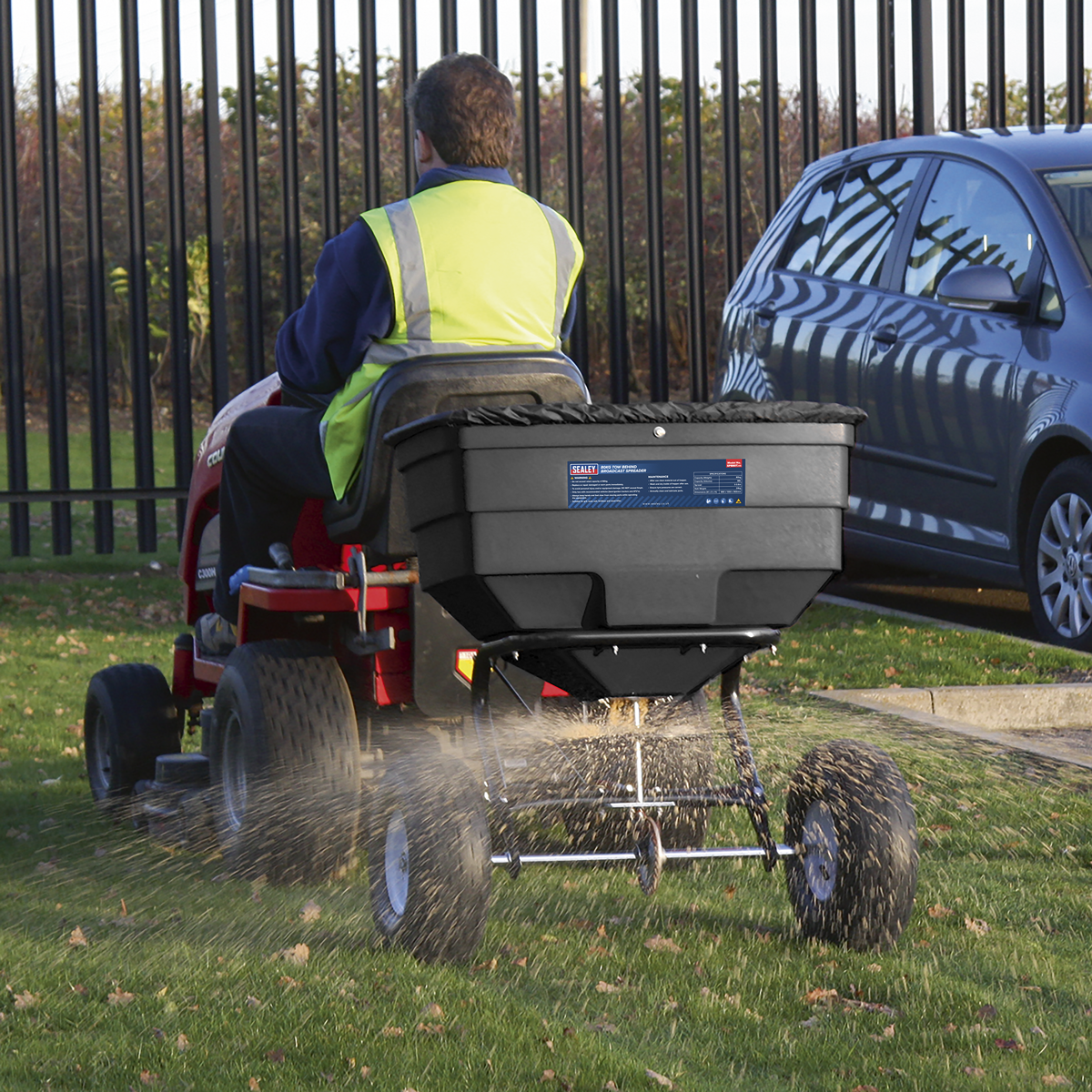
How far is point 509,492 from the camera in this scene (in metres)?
3.14

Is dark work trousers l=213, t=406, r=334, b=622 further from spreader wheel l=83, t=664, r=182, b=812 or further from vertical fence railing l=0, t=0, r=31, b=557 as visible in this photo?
vertical fence railing l=0, t=0, r=31, b=557

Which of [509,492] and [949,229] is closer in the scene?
[509,492]

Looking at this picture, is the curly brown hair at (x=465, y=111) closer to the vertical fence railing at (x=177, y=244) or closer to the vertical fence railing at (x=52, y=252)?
the vertical fence railing at (x=177, y=244)

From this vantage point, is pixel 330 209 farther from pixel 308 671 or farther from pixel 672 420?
pixel 672 420

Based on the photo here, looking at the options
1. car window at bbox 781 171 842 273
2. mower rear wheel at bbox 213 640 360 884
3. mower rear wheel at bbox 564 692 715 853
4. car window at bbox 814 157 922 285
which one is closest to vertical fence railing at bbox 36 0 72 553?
car window at bbox 781 171 842 273

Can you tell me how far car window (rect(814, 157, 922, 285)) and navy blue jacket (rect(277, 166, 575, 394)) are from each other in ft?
12.6

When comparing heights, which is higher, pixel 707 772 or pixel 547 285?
pixel 547 285

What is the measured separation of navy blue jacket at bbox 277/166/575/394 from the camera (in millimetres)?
3734

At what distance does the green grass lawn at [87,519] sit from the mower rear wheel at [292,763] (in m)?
6.24

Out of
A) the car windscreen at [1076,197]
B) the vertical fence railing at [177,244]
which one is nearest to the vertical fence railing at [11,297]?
the vertical fence railing at [177,244]

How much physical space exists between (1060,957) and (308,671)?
1.75m

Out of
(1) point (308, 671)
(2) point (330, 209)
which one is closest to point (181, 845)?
(1) point (308, 671)

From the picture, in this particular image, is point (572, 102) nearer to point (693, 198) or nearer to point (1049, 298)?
point (693, 198)

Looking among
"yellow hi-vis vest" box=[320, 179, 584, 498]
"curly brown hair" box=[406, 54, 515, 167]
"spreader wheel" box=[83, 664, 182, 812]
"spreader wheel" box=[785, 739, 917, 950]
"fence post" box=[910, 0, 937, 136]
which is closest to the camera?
"spreader wheel" box=[785, 739, 917, 950]
